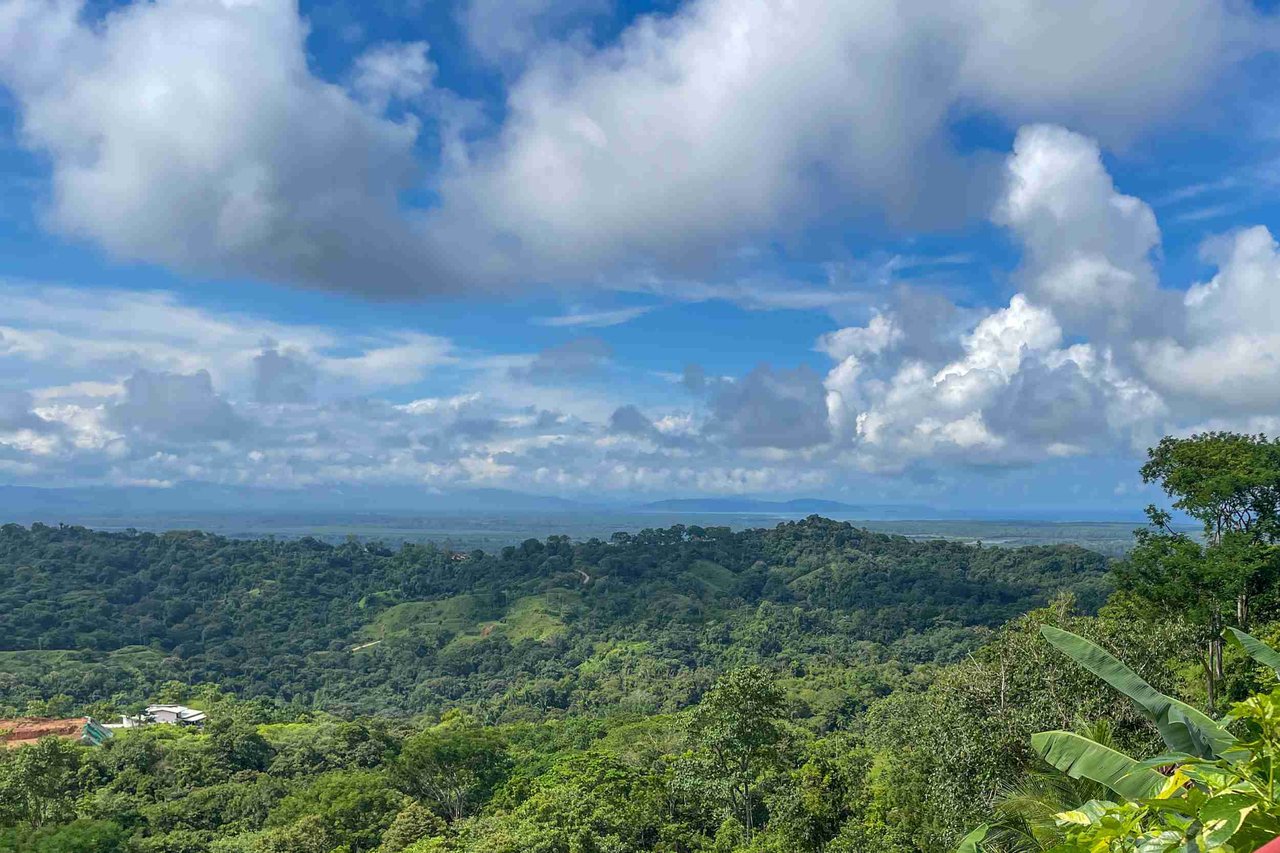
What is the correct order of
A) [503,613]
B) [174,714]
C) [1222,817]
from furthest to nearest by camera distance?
[503,613] → [174,714] → [1222,817]

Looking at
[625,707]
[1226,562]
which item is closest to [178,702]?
[625,707]

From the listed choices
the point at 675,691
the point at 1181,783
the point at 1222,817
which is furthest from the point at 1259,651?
the point at 675,691

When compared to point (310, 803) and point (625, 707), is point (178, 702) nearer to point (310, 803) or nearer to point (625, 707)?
point (625, 707)

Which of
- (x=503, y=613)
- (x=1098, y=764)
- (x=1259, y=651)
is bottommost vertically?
(x=503, y=613)

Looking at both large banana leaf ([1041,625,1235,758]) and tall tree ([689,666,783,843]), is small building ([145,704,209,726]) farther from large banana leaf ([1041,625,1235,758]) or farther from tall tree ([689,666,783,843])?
large banana leaf ([1041,625,1235,758])

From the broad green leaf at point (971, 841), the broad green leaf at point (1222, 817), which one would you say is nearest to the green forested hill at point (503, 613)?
the broad green leaf at point (971, 841)

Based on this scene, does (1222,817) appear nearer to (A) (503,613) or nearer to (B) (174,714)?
(B) (174,714)
